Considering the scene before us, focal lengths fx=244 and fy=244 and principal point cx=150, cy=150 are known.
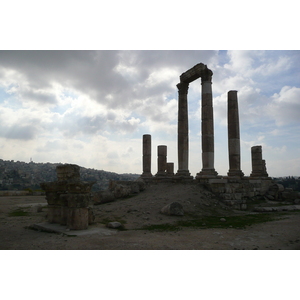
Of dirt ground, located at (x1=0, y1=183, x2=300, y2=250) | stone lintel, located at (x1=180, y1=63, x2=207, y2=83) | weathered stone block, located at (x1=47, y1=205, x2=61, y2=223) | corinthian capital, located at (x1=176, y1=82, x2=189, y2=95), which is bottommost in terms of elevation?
dirt ground, located at (x1=0, y1=183, x2=300, y2=250)

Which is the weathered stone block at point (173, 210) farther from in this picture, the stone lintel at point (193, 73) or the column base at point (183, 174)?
the stone lintel at point (193, 73)

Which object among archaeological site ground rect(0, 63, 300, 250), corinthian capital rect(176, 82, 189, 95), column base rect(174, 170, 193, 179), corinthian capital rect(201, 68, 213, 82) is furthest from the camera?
corinthian capital rect(176, 82, 189, 95)

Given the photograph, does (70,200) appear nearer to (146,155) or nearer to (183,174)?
(183,174)

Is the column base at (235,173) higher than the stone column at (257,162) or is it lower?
lower

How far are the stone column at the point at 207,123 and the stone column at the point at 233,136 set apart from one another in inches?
80.6

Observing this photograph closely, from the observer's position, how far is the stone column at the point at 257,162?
2131 cm

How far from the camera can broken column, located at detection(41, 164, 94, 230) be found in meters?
9.01

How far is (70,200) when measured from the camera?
9.04m

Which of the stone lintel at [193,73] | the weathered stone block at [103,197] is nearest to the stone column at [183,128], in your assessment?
the stone lintel at [193,73]

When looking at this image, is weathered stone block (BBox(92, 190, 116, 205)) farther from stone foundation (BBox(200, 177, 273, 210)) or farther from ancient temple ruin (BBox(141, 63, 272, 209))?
stone foundation (BBox(200, 177, 273, 210))

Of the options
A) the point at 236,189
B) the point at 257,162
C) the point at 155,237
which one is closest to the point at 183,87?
the point at 257,162

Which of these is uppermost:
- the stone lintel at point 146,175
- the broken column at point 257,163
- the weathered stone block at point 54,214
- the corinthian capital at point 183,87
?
the corinthian capital at point 183,87

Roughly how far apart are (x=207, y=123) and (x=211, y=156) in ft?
8.52

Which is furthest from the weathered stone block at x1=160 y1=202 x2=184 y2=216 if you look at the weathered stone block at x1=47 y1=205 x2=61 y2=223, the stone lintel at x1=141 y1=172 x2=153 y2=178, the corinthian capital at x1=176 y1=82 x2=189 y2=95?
the corinthian capital at x1=176 y1=82 x2=189 y2=95
